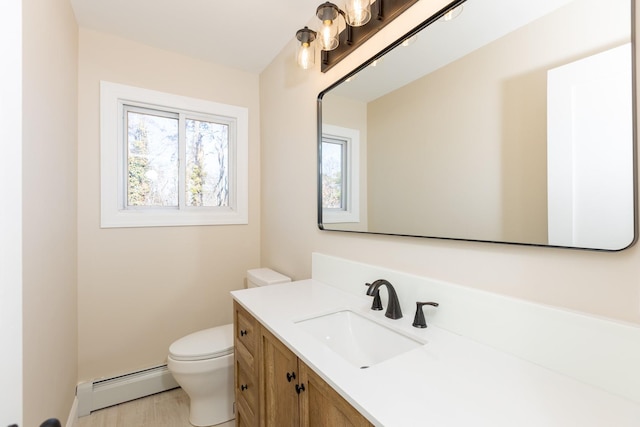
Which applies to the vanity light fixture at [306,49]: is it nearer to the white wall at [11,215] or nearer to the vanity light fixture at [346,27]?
the vanity light fixture at [346,27]

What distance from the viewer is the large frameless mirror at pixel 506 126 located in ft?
2.23

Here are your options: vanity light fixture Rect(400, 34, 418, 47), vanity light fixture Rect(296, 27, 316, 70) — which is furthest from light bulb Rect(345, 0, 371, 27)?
vanity light fixture Rect(296, 27, 316, 70)

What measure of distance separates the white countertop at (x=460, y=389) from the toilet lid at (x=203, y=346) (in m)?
0.91

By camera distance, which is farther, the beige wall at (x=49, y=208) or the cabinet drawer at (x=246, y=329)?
the cabinet drawer at (x=246, y=329)

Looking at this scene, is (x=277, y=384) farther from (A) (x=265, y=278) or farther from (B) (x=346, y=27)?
(B) (x=346, y=27)

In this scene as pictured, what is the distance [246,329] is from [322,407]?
66 centimetres

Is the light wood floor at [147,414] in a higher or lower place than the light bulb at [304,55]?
lower

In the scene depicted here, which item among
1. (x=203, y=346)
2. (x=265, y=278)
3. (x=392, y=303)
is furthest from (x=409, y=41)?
(x=203, y=346)

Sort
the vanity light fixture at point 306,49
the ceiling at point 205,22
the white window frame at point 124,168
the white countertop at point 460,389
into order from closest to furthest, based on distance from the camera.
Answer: the white countertop at point 460,389 < the vanity light fixture at point 306,49 < the ceiling at point 205,22 < the white window frame at point 124,168

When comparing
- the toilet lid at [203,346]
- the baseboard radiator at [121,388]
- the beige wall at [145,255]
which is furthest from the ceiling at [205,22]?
the baseboard radiator at [121,388]

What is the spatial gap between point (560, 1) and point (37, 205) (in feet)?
5.97

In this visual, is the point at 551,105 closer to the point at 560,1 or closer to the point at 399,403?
the point at 560,1

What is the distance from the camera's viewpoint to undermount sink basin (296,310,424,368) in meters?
1.01

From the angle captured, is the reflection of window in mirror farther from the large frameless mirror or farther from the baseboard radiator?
the baseboard radiator
